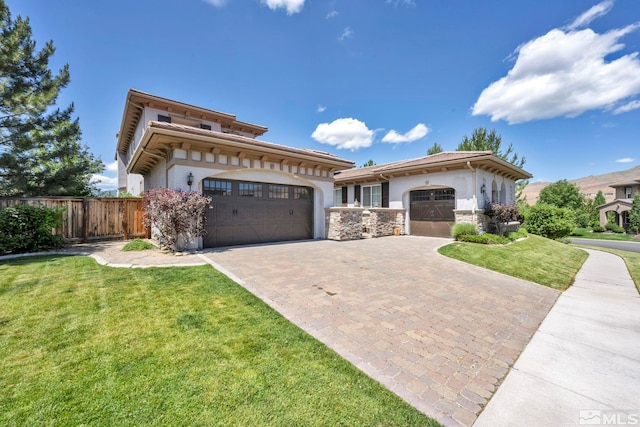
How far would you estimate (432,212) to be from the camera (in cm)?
1450

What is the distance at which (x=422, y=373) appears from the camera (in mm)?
2643

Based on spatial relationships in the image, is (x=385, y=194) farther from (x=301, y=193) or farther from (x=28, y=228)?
(x=28, y=228)

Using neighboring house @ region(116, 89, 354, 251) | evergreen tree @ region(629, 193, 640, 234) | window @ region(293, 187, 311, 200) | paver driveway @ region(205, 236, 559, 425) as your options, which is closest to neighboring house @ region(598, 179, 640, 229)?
evergreen tree @ region(629, 193, 640, 234)

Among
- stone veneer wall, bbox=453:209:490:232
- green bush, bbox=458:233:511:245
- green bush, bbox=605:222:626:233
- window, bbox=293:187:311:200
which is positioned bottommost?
green bush, bbox=605:222:626:233

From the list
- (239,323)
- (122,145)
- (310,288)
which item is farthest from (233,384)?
(122,145)

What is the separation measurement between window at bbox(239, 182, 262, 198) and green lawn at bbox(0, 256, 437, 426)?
20.7 ft

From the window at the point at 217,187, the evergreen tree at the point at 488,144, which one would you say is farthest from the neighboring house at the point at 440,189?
the evergreen tree at the point at 488,144

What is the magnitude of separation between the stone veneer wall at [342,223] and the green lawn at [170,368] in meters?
8.18

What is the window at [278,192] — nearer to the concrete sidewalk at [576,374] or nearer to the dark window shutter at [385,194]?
the dark window shutter at [385,194]

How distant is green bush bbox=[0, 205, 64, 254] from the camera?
7406 millimetres

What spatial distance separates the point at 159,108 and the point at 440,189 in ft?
55.6

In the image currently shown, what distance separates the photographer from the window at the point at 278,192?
11.1 metres

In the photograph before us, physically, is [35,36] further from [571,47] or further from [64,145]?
[571,47]

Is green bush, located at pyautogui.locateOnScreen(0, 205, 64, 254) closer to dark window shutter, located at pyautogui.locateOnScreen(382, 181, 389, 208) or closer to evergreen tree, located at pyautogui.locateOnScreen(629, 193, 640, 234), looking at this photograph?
dark window shutter, located at pyautogui.locateOnScreen(382, 181, 389, 208)
